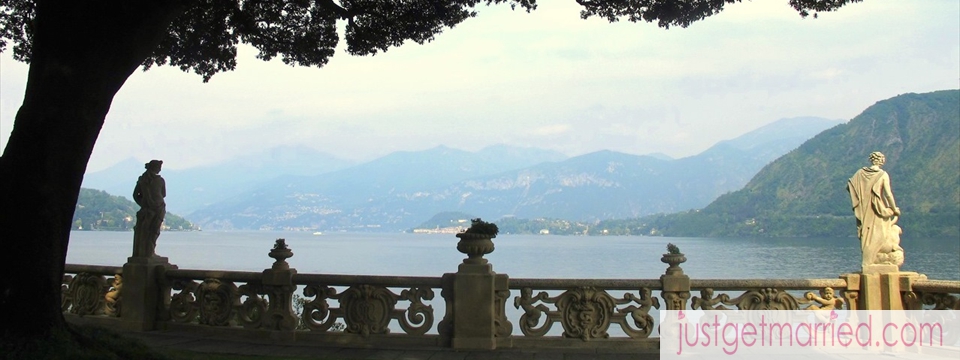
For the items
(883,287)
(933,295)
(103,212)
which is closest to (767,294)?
(883,287)

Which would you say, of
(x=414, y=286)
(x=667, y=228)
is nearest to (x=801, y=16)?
(x=414, y=286)

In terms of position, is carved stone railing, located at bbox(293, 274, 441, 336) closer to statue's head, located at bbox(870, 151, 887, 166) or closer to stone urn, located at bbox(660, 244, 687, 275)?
stone urn, located at bbox(660, 244, 687, 275)

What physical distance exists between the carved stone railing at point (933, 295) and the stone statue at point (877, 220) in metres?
0.33

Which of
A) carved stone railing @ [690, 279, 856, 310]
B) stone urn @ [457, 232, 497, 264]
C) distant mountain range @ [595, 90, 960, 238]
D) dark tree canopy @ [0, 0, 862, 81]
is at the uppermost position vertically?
distant mountain range @ [595, 90, 960, 238]

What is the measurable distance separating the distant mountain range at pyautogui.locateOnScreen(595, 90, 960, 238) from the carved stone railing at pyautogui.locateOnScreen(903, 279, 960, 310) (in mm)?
105280

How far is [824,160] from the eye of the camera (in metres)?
126

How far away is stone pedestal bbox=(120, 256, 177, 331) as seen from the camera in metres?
9.38

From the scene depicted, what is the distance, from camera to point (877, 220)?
884 centimetres

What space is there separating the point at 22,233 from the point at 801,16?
8621 mm

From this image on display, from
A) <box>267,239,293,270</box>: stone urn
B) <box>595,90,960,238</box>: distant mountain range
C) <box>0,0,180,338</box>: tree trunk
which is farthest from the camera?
<box>595,90,960,238</box>: distant mountain range

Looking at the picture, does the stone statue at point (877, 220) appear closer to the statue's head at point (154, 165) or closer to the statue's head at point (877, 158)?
the statue's head at point (877, 158)

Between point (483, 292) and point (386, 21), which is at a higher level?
point (386, 21)

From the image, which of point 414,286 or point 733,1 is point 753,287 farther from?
point 414,286

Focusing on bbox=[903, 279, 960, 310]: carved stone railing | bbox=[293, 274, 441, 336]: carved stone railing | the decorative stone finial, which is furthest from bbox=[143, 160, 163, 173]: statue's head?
bbox=[903, 279, 960, 310]: carved stone railing
